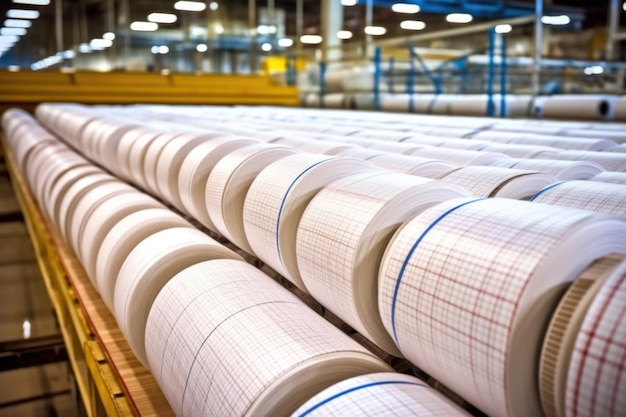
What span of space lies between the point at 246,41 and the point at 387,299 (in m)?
15.9

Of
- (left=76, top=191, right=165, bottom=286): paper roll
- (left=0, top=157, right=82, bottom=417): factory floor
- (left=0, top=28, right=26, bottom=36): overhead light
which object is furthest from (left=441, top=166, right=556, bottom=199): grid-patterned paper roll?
(left=0, top=28, right=26, bottom=36): overhead light

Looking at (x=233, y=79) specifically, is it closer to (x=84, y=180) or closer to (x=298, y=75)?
(x=298, y=75)

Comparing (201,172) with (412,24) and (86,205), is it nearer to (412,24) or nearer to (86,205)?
(86,205)

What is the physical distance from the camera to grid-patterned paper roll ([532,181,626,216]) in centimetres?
147

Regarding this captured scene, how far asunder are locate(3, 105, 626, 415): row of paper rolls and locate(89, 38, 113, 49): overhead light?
→ 494 inches

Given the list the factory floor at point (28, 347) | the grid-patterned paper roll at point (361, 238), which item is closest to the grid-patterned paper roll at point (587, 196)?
the grid-patterned paper roll at point (361, 238)

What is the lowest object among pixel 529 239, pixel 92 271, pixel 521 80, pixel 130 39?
pixel 92 271

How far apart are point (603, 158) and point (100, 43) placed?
13.4 m

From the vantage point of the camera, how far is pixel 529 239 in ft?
3.28

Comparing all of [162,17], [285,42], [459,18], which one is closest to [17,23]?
[162,17]

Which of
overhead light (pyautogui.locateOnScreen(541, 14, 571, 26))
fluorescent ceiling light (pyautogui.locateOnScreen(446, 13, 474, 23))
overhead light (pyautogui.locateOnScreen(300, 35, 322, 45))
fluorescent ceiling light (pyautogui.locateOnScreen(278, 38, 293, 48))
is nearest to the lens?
overhead light (pyautogui.locateOnScreen(541, 14, 571, 26))

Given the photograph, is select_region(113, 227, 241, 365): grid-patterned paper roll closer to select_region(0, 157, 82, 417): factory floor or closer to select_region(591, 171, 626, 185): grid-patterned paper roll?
select_region(591, 171, 626, 185): grid-patterned paper roll

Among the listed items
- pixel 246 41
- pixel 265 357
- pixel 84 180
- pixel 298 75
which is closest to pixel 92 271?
pixel 84 180

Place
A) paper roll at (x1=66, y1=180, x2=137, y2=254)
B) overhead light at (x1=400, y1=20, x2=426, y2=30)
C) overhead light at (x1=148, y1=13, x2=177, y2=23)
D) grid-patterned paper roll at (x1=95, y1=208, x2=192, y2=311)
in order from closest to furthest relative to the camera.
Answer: grid-patterned paper roll at (x1=95, y1=208, x2=192, y2=311)
paper roll at (x1=66, y1=180, x2=137, y2=254)
overhead light at (x1=148, y1=13, x2=177, y2=23)
overhead light at (x1=400, y1=20, x2=426, y2=30)
